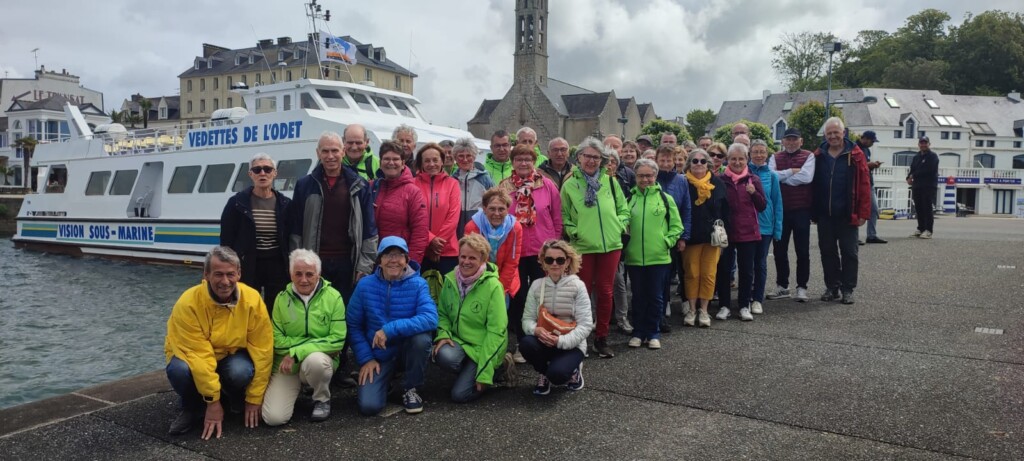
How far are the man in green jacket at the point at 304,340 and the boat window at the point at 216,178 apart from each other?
12963mm

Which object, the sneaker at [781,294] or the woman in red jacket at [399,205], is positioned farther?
the sneaker at [781,294]

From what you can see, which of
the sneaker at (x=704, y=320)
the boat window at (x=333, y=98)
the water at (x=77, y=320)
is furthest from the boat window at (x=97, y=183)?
the sneaker at (x=704, y=320)

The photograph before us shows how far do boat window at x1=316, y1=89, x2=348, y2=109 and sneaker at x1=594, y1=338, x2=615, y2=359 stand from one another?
1248 centimetres

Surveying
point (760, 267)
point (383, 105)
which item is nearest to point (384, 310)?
point (760, 267)

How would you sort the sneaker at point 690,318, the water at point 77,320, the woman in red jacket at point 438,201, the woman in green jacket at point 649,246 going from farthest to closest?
1. the water at point 77,320
2. the sneaker at point 690,318
3. the woman in green jacket at point 649,246
4. the woman in red jacket at point 438,201

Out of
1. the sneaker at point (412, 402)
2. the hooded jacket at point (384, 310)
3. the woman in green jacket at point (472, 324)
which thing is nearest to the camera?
the sneaker at point (412, 402)


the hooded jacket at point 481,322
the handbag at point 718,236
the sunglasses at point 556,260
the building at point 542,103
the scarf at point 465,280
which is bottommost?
the hooded jacket at point 481,322

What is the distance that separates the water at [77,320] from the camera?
8875mm

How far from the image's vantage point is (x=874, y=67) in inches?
2977

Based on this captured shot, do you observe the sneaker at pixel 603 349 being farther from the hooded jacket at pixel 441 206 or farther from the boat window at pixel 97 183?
the boat window at pixel 97 183

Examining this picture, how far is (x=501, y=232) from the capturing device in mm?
5484

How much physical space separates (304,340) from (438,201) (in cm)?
157

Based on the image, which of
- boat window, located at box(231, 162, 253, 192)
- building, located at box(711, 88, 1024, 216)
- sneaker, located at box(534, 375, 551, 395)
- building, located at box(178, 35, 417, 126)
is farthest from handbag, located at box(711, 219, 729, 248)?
building, located at box(178, 35, 417, 126)

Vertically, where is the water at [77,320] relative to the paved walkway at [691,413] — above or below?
below
